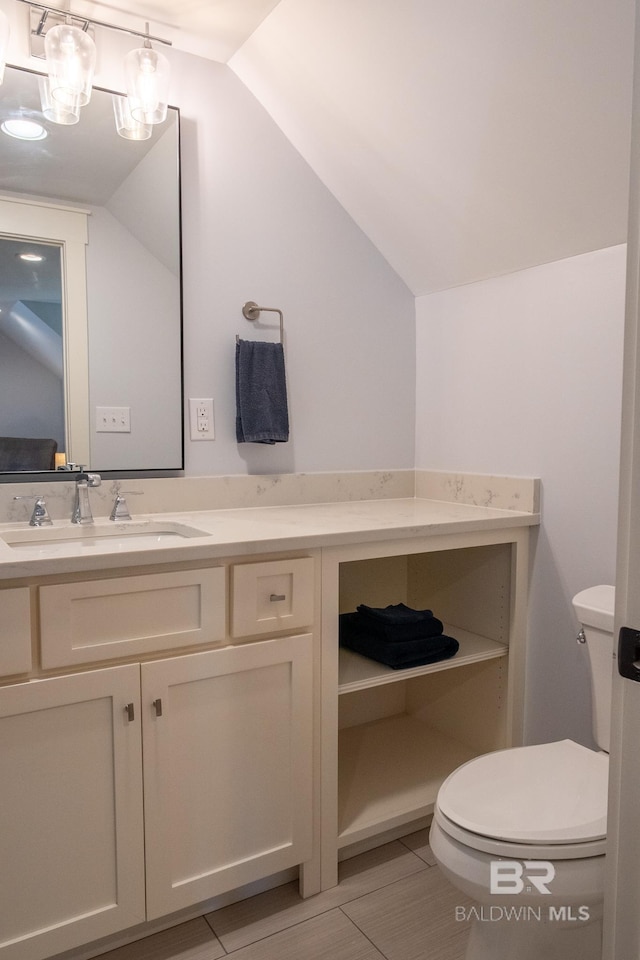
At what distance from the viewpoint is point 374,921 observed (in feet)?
5.22

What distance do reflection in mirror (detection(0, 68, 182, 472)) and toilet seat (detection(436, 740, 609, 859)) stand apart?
45.8 inches

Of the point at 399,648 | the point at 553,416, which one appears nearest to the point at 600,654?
the point at 399,648

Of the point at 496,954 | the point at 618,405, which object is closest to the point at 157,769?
the point at 496,954

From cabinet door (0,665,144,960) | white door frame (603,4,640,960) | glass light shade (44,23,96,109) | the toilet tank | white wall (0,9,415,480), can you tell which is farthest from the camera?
white wall (0,9,415,480)

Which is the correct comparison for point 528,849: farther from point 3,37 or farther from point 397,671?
point 3,37

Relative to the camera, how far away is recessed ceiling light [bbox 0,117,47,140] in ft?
5.62

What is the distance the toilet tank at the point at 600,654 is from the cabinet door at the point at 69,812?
1.04 m

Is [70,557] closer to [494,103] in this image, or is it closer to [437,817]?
[437,817]

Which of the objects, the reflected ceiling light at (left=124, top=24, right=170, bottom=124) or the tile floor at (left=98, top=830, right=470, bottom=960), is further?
the reflected ceiling light at (left=124, top=24, right=170, bottom=124)

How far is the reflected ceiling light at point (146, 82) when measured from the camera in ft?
5.84

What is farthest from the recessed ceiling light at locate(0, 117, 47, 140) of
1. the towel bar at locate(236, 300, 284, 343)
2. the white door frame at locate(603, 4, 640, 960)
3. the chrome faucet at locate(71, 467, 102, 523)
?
the white door frame at locate(603, 4, 640, 960)

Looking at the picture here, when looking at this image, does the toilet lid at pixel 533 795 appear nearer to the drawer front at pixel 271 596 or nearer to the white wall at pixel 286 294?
the drawer front at pixel 271 596

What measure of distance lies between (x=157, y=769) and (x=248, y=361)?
1.16 meters

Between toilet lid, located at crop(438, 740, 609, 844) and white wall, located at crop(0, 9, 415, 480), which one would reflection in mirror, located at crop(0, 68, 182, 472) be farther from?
toilet lid, located at crop(438, 740, 609, 844)
